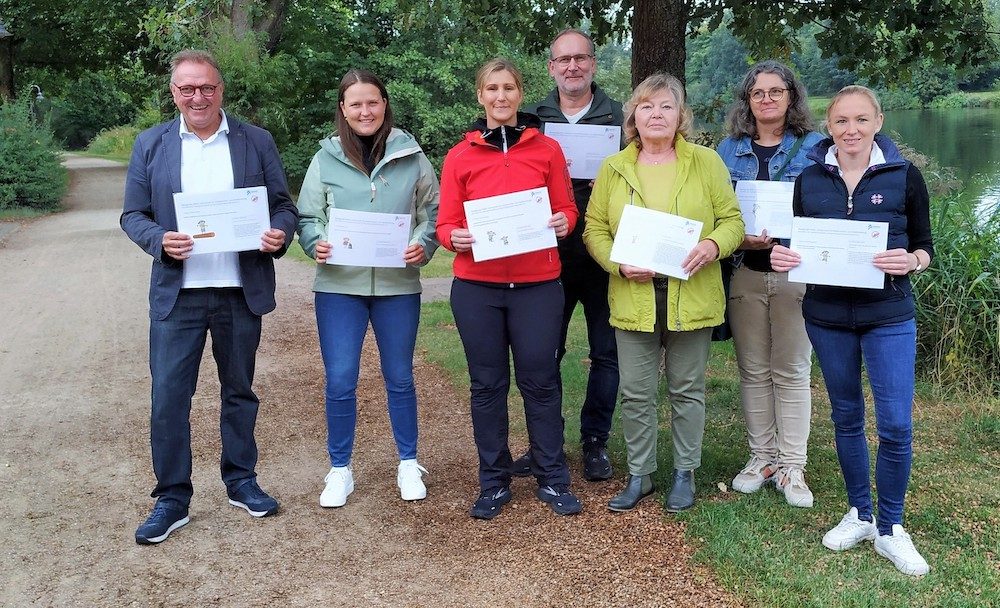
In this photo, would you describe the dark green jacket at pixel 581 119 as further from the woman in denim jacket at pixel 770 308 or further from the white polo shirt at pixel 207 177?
Result: the white polo shirt at pixel 207 177

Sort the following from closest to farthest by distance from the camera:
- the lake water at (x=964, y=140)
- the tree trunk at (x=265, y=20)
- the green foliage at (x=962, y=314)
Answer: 1. the green foliage at (x=962, y=314)
2. the lake water at (x=964, y=140)
3. the tree trunk at (x=265, y=20)

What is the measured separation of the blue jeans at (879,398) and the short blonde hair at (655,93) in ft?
3.70

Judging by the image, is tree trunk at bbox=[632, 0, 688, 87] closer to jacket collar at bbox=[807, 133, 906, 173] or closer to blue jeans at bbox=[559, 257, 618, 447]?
blue jeans at bbox=[559, 257, 618, 447]

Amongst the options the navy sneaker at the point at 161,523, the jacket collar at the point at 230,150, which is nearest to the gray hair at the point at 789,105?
the jacket collar at the point at 230,150

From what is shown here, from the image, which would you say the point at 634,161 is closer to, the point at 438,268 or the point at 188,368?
the point at 188,368

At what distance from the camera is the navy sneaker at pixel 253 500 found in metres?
4.62

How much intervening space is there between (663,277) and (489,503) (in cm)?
144

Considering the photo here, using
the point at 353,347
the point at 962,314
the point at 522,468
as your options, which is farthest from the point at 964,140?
the point at 353,347

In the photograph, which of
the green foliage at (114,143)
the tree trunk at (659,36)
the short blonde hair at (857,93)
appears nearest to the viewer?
the short blonde hair at (857,93)

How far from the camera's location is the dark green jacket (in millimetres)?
4715

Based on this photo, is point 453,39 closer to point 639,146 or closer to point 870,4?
point 870,4

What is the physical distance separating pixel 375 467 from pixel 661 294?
84.5 inches

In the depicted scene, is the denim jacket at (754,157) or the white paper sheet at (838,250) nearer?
the white paper sheet at (838,250)

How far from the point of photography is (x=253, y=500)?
4641mm
